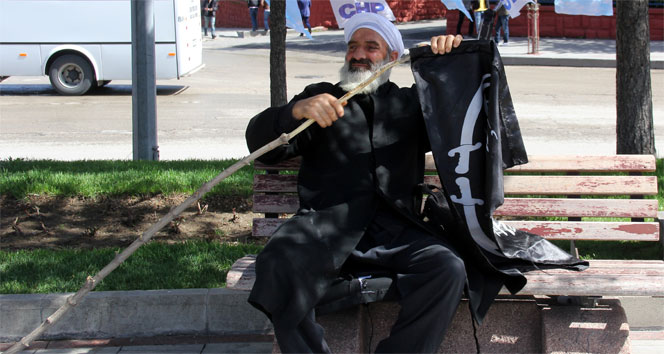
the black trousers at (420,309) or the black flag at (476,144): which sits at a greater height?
the black flag at (476,144)

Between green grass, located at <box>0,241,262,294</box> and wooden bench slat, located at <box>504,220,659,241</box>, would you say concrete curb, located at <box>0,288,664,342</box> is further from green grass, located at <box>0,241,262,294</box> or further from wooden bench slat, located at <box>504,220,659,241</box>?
wooden bench slat, located at <box>504,220,659,241</box>

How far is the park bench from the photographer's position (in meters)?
3.51

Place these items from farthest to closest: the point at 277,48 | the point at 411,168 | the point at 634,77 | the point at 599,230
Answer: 1. the point at 277,48
2. the point at 634,77
3. the point at 599,230
4. the point at 411,168

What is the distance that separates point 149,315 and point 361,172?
1.41m

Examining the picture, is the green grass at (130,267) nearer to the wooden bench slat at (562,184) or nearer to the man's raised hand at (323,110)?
the wooden bench slat at (562,184)

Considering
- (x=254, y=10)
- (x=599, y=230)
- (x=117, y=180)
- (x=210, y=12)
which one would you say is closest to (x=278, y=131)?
(x=599, y=230)

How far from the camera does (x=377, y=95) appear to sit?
387 cm

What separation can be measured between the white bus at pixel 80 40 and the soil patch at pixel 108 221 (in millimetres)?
8553

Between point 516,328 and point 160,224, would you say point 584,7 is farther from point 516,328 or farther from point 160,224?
point 160,224

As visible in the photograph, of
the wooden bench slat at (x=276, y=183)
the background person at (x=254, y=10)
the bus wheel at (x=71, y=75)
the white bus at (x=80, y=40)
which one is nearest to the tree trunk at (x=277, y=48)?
the wooden bench slat at (x=276, y=183)

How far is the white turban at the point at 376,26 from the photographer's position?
3941 millimetres

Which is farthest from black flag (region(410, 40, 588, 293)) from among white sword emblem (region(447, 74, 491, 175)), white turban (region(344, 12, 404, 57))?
white turban (region(344, 12, 404, 57))

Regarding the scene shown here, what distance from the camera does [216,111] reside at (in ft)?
41.3

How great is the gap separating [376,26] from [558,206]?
A: 132 centimetres
